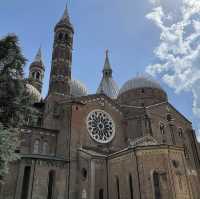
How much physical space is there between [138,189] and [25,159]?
11.1 meters

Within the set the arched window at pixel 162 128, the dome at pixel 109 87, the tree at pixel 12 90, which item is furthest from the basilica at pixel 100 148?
the dome at pixel 109 87

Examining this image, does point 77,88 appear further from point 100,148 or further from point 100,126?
point 100,148

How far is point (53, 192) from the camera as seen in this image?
76.7 ft

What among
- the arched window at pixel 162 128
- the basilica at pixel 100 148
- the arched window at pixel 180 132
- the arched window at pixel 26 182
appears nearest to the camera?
the basilica at pixel 100 148

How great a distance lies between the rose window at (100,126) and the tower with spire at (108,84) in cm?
1939

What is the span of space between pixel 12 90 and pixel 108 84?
40323 millimetres

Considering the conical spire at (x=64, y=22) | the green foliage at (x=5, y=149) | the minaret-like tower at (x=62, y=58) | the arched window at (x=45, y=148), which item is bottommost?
the green foliage at (x=5, y=149)

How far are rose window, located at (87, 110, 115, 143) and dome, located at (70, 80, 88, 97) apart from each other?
40.5 ft

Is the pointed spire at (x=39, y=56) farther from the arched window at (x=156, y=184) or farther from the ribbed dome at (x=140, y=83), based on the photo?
the arched window at (x=156, y=184)

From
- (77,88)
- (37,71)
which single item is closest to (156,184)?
(77,88)

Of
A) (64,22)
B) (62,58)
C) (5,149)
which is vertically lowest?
(5,149)

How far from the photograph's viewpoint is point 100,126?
3083 centimetres

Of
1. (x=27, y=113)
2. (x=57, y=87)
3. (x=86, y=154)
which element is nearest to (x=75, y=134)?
(x=86, y=154)

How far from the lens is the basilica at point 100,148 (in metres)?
22.2
